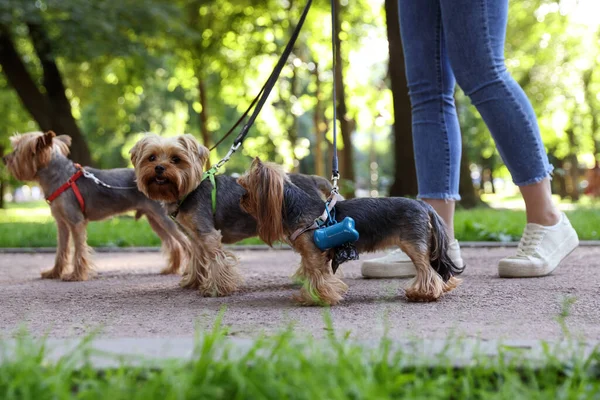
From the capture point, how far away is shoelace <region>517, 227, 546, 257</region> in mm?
5051

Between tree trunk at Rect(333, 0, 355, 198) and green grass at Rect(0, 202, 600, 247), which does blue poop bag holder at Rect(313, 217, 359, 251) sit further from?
tree trunk at Rect(333, 0, 355, 198)

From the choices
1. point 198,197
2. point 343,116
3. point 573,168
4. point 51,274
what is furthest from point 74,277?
point 573,168

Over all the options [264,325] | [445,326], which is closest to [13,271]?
[264,325]

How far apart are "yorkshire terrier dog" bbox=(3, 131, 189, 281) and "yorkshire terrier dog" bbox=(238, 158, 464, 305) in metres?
2.45

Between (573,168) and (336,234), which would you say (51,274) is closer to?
(336,234)

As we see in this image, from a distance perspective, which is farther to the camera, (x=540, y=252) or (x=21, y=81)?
(x=21, y=81)

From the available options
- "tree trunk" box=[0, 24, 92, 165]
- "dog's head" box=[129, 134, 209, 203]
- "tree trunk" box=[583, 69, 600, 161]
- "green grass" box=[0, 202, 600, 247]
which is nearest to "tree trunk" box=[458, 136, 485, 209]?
"green grass" box=[0, 202, 600, 247]

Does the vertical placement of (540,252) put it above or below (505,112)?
below

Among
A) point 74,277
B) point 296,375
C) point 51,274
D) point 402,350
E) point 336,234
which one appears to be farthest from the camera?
point 51,274

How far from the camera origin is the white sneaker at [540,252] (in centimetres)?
503

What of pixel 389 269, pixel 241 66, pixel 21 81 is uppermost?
pixel 241 66

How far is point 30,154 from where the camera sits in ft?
21.5

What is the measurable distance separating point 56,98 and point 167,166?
48.9 feet

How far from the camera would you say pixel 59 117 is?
59.2 feet
